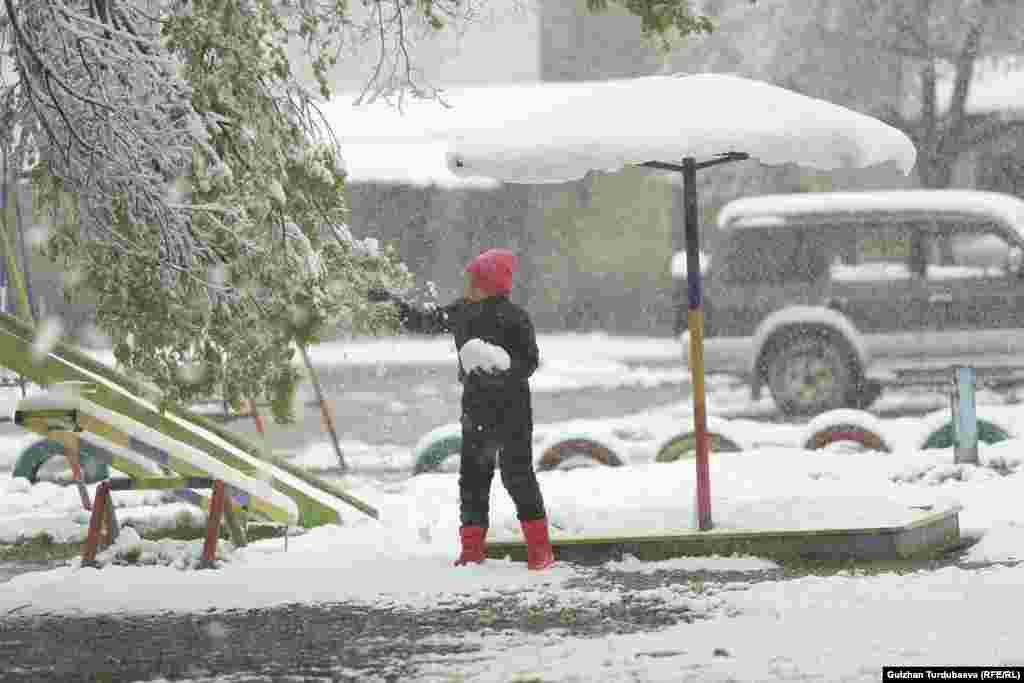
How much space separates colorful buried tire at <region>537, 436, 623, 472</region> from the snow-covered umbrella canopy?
3.57 metres

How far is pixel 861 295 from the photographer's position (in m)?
19.5

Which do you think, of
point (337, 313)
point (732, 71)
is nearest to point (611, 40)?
point (732, 71)

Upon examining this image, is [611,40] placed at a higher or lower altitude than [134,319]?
higher

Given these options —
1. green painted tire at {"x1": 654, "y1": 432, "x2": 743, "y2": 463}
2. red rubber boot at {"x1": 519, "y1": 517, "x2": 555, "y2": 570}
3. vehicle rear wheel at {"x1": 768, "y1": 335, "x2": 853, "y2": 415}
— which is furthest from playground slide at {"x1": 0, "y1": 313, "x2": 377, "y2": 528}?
vehicle rear wheel at {"x1": 768, "y1": 335, "x2": 853, "y2": 415}

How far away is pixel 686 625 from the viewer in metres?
7.98

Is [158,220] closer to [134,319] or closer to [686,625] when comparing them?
[134,319]

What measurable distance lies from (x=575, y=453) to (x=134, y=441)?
403 cm

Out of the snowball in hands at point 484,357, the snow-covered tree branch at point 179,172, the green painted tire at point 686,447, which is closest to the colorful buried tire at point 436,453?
the green painted tire at point 686,447

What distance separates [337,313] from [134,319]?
1086 mm

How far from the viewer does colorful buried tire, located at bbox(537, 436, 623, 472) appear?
13336 millimetres

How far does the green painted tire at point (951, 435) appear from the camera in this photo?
43.3 feet

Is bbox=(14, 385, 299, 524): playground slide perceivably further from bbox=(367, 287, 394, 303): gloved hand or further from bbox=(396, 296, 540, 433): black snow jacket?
bbox=(396, 296, 540, 433): black snow jacket

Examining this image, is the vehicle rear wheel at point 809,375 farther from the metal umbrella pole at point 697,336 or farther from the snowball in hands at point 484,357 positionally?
the snowball in hands at point 484,357

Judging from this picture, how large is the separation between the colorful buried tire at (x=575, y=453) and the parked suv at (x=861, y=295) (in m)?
6.13
